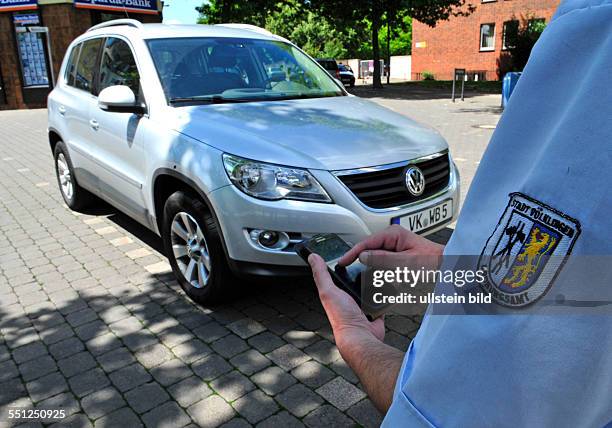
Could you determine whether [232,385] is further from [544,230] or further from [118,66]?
[118,66]

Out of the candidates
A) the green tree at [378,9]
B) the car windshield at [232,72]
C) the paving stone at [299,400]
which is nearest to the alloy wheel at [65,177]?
the car windshield at [232,72]

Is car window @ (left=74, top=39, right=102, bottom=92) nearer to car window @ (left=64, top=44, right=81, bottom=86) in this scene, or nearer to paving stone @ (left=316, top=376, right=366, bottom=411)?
car window @ (left=64, top=44, right=81, bottom=86)

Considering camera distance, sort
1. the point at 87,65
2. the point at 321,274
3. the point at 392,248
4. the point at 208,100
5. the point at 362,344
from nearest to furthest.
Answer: the point at 362,344 < the point at 321,274 < the point at 392,248 < the point at 208,100 < the point at 87,65

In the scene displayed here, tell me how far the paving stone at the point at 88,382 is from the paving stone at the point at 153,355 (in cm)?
24

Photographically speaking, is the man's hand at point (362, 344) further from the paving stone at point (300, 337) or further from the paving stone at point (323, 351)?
the paving stone at point (300, 337)

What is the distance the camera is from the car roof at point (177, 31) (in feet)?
14.4

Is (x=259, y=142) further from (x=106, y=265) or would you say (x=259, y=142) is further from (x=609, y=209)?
(x=609, y=209)

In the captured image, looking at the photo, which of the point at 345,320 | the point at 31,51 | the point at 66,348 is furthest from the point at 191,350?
the point at 31,51

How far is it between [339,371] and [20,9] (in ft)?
76.0

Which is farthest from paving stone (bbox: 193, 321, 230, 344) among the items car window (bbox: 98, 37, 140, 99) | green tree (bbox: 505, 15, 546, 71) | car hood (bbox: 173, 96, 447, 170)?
green tree (bbox: 505, 15, 546, 71)

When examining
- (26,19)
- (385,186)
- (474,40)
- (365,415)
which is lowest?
(365,415)

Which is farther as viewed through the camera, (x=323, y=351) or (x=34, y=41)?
(x=34, y=41)

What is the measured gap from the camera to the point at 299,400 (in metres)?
2.71

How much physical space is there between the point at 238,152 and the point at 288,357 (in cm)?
126
